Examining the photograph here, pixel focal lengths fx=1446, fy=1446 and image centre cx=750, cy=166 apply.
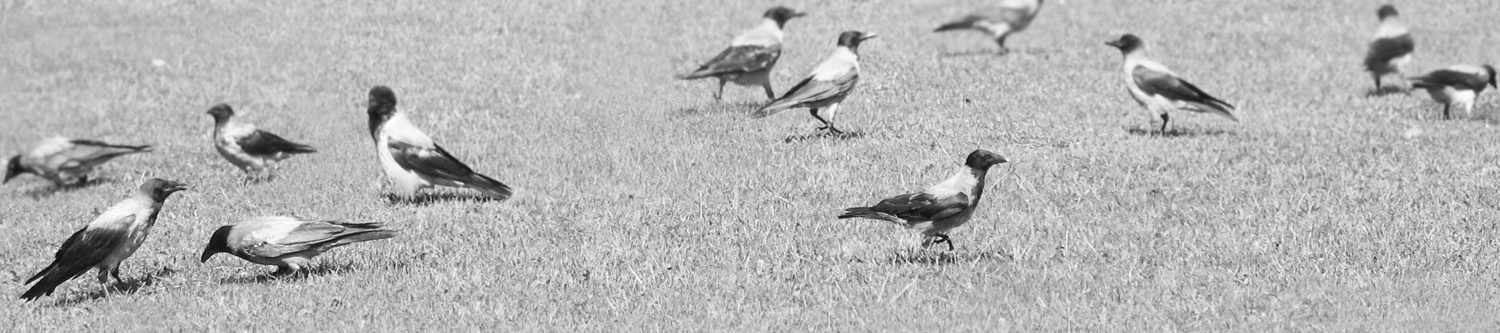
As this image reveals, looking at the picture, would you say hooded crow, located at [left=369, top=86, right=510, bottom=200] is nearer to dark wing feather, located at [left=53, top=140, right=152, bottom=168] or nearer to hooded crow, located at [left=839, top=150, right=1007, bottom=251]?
hooded crow, located at [left=839, top=150, right=1007, bottom=251]

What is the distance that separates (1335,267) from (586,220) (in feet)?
18.1

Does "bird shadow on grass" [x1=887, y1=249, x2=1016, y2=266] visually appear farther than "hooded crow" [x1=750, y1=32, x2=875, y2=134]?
No

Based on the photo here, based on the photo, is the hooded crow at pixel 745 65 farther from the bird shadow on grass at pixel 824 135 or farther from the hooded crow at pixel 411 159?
the hooded crow at pixel 411 159

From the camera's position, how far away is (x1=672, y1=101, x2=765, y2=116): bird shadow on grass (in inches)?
637

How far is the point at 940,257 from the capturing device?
32.7 ft

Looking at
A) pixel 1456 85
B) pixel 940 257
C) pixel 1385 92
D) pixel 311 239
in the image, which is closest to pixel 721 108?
pixel 940 257

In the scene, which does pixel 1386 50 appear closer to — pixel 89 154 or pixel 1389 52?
pixel 1389 52

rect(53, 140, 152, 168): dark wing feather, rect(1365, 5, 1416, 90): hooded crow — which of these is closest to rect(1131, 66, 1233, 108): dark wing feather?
rect(1365, 5, 1416, 90): hooded crow

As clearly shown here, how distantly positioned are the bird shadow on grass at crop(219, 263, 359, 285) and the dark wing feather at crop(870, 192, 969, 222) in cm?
380

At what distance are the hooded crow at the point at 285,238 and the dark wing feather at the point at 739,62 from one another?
6.75 m

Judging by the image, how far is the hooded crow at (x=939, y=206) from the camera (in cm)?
949

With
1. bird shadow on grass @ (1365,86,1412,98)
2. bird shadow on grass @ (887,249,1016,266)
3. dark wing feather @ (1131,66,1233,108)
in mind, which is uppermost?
bird shadow on grass @ (887,249,1016,266)

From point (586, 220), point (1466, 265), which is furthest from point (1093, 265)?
point (586, 220)

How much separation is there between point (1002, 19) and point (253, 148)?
39.2 ft
